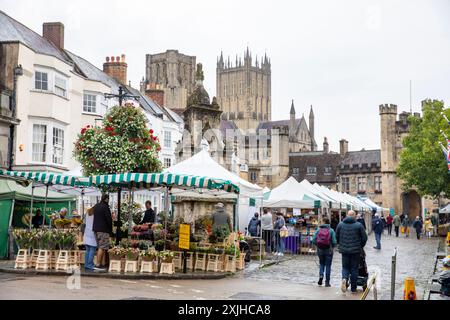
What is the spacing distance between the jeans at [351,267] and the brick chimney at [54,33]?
87.5 ft

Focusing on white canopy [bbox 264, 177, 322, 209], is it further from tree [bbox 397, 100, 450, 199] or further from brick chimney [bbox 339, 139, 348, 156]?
brick chimney [bbox 339, 139, 348, 156]

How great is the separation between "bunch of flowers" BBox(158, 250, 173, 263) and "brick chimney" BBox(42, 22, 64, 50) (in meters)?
23.6

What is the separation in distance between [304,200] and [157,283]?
480 inches

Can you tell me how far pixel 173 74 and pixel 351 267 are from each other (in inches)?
5128

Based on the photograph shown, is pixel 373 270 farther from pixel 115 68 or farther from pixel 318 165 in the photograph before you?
pixel 318 165

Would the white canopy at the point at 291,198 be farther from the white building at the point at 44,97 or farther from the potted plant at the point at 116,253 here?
the potted plant at the point at 116,253

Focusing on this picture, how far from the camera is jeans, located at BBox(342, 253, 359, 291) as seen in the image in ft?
43.0

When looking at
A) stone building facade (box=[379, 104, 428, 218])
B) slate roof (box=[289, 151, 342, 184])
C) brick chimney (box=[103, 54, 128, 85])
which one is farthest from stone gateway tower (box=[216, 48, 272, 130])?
brick chimney (box=[103, 54, 128, 85])

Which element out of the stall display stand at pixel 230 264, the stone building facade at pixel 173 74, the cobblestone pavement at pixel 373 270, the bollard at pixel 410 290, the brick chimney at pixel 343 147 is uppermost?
the stone building facade at pixel 173 74

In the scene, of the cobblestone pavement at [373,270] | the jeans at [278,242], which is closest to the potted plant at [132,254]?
the cobblestone pavement at [373,270]

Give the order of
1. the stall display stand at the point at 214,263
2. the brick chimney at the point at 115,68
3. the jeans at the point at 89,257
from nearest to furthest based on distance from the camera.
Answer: the jeans at the point at 89,257, the stall display stand at the point at 214,263, the brick chimney at the point at 115,68

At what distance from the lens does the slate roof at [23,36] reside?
28.3m
